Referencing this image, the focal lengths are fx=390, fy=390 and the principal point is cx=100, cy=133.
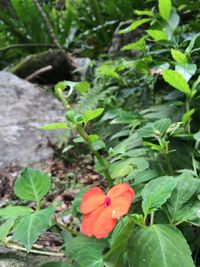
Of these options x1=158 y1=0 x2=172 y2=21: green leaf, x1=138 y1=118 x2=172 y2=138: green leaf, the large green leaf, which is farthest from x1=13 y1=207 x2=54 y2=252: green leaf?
x1=158 y1=0 x2=172 y2=21: green leaf

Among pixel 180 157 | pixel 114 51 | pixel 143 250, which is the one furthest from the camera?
pixel 114 51

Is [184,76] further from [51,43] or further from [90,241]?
[51,43]

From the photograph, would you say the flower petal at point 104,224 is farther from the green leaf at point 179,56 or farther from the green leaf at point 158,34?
the green leaf at point 158,34

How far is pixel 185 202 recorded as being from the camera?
3.40 feet

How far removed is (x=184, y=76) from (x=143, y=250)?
82 centimetres

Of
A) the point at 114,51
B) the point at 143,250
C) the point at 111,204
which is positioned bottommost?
the point at 114,51

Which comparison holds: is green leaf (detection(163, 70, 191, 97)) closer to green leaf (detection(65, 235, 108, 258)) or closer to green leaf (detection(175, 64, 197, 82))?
green leaf (detection(175, 64, 197, 82))

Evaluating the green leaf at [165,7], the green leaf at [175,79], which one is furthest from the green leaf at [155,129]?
the green leaf at [165,7]

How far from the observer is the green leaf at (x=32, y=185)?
1.08 meters

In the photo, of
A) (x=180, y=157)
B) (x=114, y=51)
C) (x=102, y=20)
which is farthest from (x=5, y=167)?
(x=102, y=20)

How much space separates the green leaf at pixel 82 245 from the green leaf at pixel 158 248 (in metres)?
0.22

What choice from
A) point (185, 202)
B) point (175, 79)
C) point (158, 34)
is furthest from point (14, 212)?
point (158, 34)

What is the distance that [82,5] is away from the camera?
19.6ft

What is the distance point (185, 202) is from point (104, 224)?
0.99 feet
